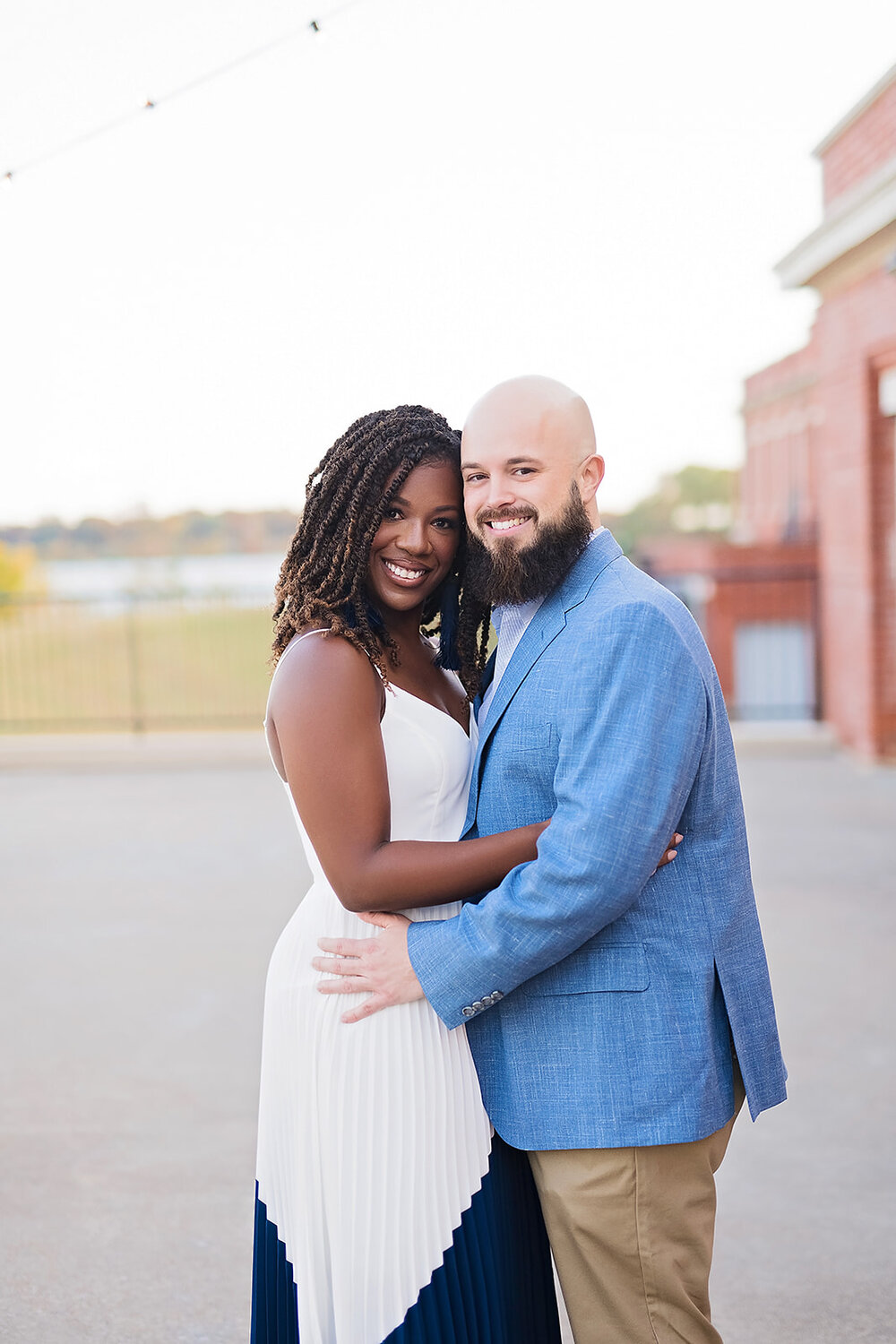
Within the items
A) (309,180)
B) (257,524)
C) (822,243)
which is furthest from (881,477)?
(257,524)

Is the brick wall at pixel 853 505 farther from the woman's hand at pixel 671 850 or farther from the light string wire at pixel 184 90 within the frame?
the woman's hand at pixel 671 850

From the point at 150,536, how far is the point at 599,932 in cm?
6277

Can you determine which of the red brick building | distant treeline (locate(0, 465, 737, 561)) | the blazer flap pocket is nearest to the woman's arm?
the blazer flap pocket

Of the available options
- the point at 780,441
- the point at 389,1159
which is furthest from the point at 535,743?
the point at 780,441

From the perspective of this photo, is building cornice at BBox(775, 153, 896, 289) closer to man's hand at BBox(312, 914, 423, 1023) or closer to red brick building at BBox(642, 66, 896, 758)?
red brick building at BBox(642, 66, 896, 758)

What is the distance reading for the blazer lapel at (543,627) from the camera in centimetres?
200

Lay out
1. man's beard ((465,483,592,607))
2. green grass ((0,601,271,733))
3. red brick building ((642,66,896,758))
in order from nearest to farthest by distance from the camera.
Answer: man's beard ((465,483,592,607))
red brick building ((642,66,896,758))
green grass ((0,601,271,733))

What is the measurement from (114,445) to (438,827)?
6275 centimetres

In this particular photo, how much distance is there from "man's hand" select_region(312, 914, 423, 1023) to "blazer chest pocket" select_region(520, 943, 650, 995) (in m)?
0.21

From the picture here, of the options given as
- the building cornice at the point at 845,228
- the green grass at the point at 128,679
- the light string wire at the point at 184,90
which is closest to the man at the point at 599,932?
the light string wire at the point at 184,90

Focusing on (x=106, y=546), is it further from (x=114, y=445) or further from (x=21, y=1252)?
(x=21, y=1252)

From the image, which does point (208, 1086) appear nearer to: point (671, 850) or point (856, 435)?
point (671, 850)

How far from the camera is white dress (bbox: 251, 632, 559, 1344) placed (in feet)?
6.57

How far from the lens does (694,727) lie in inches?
72.6
